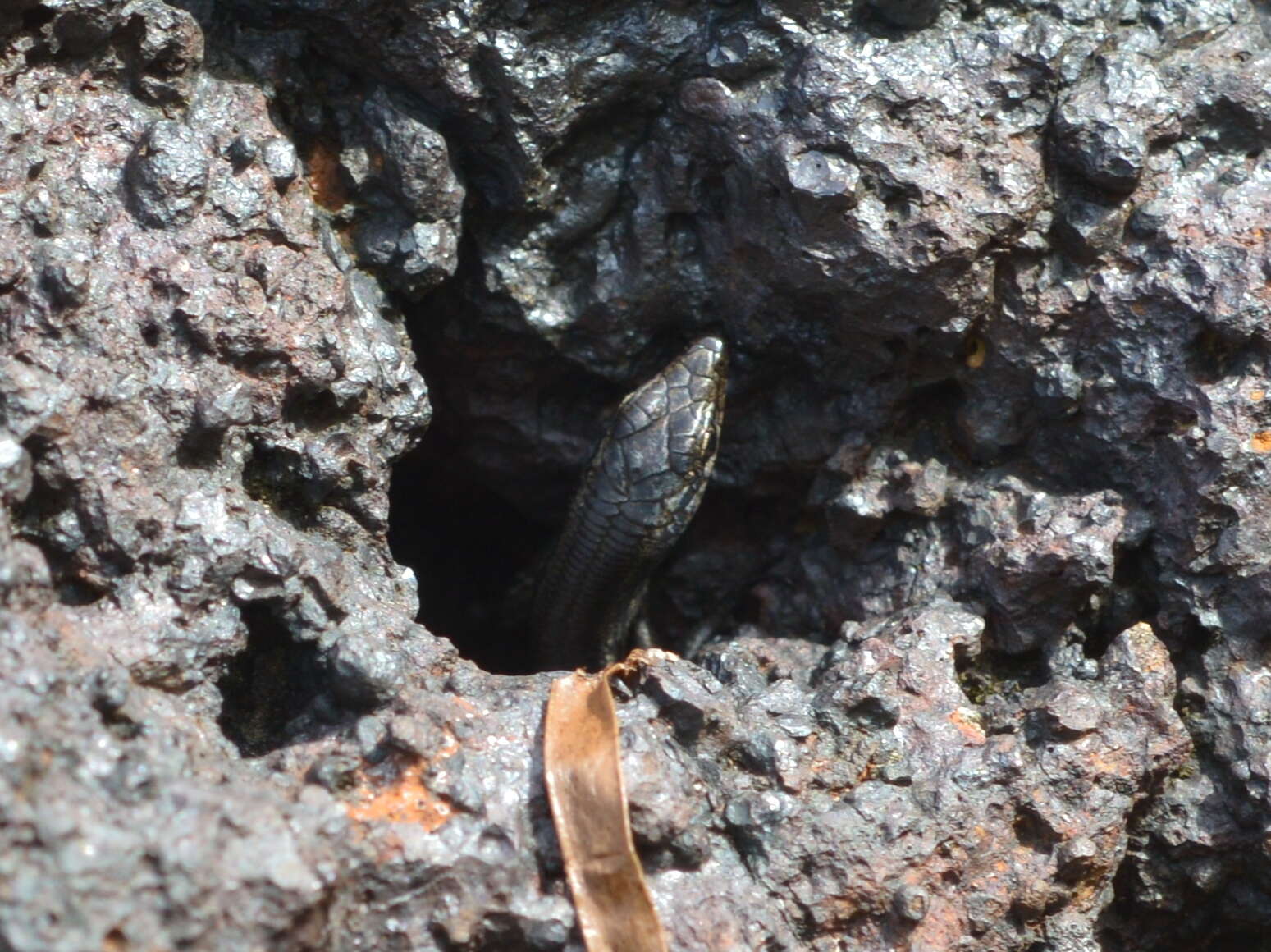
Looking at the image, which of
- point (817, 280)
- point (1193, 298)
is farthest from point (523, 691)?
point (1193, 298)

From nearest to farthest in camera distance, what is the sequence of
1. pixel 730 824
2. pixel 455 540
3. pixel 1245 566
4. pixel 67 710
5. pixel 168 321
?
1. pixel 67 710
2. pixel 730 824
3. pixel 168 321
4. pixel 1245 566
5. pixel 455 540

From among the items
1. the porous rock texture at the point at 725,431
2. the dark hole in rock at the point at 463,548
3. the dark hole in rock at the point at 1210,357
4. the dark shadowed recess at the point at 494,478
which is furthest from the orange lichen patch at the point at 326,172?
the dark hole in rock at the point at 1210,357

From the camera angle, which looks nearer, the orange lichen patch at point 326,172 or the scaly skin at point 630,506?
the orange lichen patch at point 326,172

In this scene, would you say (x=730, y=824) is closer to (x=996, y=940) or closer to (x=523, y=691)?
(x=523, y=691)

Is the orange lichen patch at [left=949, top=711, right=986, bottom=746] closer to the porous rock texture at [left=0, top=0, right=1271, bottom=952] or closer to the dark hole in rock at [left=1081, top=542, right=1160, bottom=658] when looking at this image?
the porous rock texture at [left=0, top=0, right=1271, bottom=952]

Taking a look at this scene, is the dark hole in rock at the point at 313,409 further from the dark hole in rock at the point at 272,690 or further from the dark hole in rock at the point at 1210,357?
the dark hole in rock at the point at 1210,357

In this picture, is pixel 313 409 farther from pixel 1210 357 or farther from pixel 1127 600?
pixel 1210 357

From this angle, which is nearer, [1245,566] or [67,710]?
[67,710]
